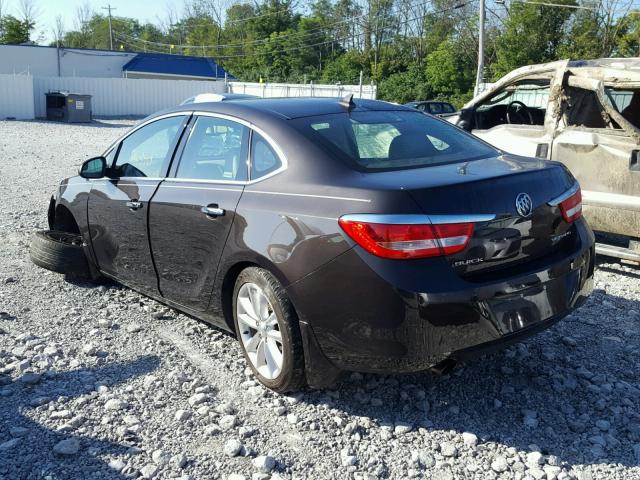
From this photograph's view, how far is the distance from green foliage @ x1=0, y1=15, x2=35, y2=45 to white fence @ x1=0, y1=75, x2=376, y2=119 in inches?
1264

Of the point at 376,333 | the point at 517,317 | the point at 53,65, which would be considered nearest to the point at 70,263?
the point at 376,333

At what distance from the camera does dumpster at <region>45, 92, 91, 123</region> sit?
95.8 feet

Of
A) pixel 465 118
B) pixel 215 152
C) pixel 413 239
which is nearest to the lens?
pixel 413 239

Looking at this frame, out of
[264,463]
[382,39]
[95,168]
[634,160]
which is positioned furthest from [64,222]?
[382,39]

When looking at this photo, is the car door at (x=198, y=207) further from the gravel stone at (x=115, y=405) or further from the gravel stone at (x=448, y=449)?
the gravel stone at (x=448, y=449)

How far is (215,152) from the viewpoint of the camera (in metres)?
4.15

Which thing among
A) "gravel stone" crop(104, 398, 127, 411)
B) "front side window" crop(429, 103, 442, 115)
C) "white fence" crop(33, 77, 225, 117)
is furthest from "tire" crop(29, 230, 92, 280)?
"white fence" crop(33, 77, 225, 117)

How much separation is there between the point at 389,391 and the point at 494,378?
66 cm

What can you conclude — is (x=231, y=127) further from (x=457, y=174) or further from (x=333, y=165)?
(x=457, y=174)

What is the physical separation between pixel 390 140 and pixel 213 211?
1.14 m

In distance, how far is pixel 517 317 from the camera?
3.19 metres

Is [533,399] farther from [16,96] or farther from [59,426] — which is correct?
[16,96]

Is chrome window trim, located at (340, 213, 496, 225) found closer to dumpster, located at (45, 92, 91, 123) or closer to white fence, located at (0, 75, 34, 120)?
dumpster, located at (45, 92, 91, 123)

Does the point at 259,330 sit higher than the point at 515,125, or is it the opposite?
the point at 515,125
